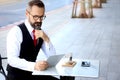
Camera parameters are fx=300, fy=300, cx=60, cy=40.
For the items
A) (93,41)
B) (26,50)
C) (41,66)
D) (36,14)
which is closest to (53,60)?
(41,66)

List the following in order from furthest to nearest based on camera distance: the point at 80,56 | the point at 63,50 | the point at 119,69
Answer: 1. the point at 63,50
2. the point at 80,56
3. the point at 119,69

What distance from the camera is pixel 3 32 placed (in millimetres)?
8242

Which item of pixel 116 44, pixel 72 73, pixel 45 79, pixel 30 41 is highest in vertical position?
pixel 30 41

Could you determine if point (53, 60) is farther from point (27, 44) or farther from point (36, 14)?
point (36, 14)

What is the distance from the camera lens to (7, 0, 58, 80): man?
92.0 inches

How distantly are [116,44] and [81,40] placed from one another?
90cm

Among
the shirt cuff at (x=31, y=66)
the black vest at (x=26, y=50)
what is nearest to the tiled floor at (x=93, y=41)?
the black vest at (x=26, y=50)

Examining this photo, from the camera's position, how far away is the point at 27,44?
95.2 inches

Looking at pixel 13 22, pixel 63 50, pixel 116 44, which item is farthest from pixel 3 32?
pixel 116 44

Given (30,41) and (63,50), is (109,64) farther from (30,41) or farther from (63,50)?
(30,41)

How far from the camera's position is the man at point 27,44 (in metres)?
2.34

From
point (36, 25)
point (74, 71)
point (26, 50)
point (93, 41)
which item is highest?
point (36, 25)

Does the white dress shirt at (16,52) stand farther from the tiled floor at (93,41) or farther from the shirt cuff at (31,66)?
the tiled floor at (93,41)

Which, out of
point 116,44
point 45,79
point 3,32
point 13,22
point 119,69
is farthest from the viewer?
point 13,22
